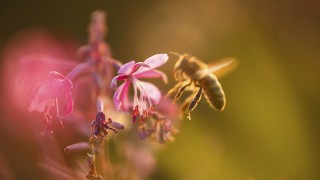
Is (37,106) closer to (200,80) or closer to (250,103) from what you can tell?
(200,80)

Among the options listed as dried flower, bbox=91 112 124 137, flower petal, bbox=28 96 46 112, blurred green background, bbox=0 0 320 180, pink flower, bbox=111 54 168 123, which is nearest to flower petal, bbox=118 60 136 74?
pink flower, bbox=111 54 168 123

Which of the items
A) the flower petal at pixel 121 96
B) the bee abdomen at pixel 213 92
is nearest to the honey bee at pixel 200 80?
the bee abdomen at pixel 213 92

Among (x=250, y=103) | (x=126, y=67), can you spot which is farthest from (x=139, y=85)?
(x=250, y=103)

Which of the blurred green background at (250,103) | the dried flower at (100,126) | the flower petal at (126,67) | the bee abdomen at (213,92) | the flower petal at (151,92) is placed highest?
the blurred green background at (250,103)

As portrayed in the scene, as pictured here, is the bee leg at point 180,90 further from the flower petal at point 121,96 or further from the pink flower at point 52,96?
the pink flower at point 52,96

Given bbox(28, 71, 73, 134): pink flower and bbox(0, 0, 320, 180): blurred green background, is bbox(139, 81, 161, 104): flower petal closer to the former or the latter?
bbox(28, 71, 73, 134): pink flower

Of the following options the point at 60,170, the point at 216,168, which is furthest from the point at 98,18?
the point at 216,168

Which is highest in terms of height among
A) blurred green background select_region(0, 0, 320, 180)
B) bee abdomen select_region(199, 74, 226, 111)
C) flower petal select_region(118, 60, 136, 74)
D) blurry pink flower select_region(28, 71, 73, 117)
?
blurred green background select_region(0, 0, 320, 180)
